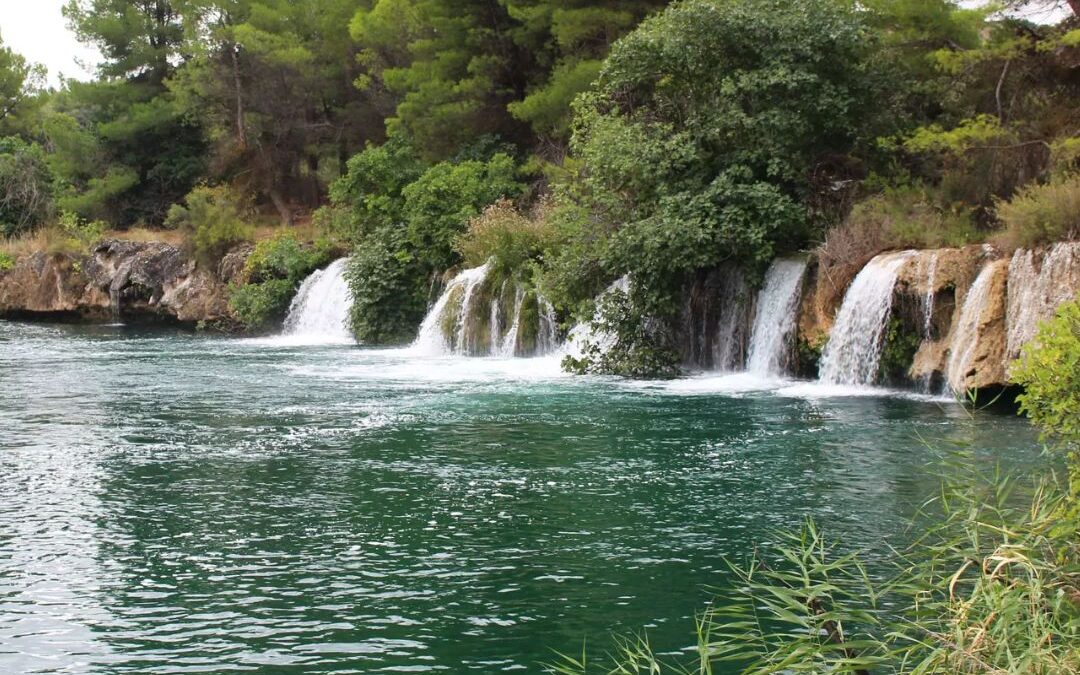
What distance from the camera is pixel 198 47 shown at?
4144 cm

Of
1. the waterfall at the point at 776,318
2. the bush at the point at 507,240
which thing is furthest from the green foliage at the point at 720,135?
the bush at the point at 507,240

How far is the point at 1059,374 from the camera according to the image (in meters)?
6.02

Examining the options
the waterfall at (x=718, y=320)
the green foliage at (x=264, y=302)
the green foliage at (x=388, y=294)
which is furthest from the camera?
the green foliage at (x=264, y=302)

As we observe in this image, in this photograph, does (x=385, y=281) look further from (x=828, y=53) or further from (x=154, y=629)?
(x=154, y=629)

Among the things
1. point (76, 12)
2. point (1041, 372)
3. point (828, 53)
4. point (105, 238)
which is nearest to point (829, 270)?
point (828, 53)

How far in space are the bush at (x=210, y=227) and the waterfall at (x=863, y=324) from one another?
24.2 m

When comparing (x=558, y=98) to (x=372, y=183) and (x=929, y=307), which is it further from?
(x=929, y=307)

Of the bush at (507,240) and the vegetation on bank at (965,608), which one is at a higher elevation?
the bush at (507,240)

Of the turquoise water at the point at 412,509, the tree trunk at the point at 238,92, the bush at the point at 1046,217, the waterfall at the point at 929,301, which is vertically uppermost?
the tree trunk at the point at 238,92

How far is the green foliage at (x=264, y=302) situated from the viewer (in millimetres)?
31516

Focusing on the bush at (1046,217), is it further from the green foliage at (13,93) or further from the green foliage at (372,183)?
the green foliage at (13,93)

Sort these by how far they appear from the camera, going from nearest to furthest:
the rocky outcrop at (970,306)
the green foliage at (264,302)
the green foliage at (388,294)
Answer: the rocky outcrop at (970,306)
the green foliage at (388,294)
the green foliage at (264,302)

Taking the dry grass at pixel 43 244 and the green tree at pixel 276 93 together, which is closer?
the dry grass at pixel 43 244

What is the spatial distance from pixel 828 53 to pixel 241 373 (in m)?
11.6
